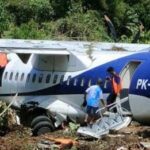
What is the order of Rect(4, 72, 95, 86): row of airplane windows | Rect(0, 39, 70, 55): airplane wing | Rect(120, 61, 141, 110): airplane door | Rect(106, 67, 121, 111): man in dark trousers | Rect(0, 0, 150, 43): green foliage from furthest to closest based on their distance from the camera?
Rect(0, 0, 150, 43): green foliage
Rect(4, 72, 95, 86): row of airplane windows
Rect(0, 39, 70, 55): airplane wing
Rect(120, 61, 141, 110): airplane door
Rect(106, 67, 121, 111): man in dark trousers

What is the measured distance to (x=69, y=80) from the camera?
2394 cm

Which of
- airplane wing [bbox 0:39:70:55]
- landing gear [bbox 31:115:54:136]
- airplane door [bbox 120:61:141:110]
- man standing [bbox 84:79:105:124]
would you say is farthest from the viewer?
airplane wing [bbox 0:39:70:55]

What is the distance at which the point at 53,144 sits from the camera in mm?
18703

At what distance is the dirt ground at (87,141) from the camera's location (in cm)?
1850

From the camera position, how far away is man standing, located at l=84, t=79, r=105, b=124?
2200cm

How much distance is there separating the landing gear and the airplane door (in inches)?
100

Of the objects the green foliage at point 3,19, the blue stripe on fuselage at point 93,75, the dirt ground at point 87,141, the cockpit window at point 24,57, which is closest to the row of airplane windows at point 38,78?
the blue stripe on fuselage at point 93,75

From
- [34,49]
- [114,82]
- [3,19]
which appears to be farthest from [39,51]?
[3,19]

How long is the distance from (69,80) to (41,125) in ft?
6.54

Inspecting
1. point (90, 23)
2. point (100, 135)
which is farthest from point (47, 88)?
point (90, 23)

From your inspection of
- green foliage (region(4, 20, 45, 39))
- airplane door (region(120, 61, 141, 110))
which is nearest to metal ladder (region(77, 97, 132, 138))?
airplane door (region(120, 61, 141, 110))

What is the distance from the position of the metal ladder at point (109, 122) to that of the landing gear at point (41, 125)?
1734mm

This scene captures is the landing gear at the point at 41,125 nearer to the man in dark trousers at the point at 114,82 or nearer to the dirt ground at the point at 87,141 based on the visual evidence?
the dirt ground at the point at 87,141

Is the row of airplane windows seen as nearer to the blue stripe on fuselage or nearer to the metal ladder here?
the blue stripe on fuselage
